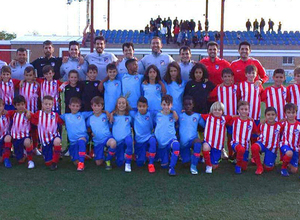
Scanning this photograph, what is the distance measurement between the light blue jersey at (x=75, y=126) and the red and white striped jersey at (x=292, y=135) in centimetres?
265

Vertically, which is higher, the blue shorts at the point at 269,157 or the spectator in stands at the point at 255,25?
the spectator in stands at the point at 255,25

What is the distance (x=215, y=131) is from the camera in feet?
16.1

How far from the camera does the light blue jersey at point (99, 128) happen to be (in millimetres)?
5059

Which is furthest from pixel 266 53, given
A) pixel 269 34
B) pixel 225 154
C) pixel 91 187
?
pixel 91 187

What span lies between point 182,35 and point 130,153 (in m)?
21.1

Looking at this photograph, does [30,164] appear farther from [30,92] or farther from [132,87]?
[132,87]

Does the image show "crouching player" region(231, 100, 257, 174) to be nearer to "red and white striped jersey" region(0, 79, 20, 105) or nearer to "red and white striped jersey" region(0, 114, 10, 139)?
"red and white striped jersey" region(0, 114, 10, 139)

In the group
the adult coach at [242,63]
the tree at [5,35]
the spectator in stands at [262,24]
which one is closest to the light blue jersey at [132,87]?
the adult coach at [242,63]

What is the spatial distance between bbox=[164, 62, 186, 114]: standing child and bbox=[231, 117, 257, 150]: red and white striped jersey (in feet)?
2.70

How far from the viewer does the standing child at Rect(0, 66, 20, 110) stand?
17.7 feet

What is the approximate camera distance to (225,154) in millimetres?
5551

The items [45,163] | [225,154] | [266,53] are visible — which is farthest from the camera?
[266,53]

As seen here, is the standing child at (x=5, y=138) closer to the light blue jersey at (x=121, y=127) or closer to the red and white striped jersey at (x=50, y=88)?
the red and white striped jersey at (x=50, y=88)

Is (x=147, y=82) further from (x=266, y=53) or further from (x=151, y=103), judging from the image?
(x=266, y=53)
